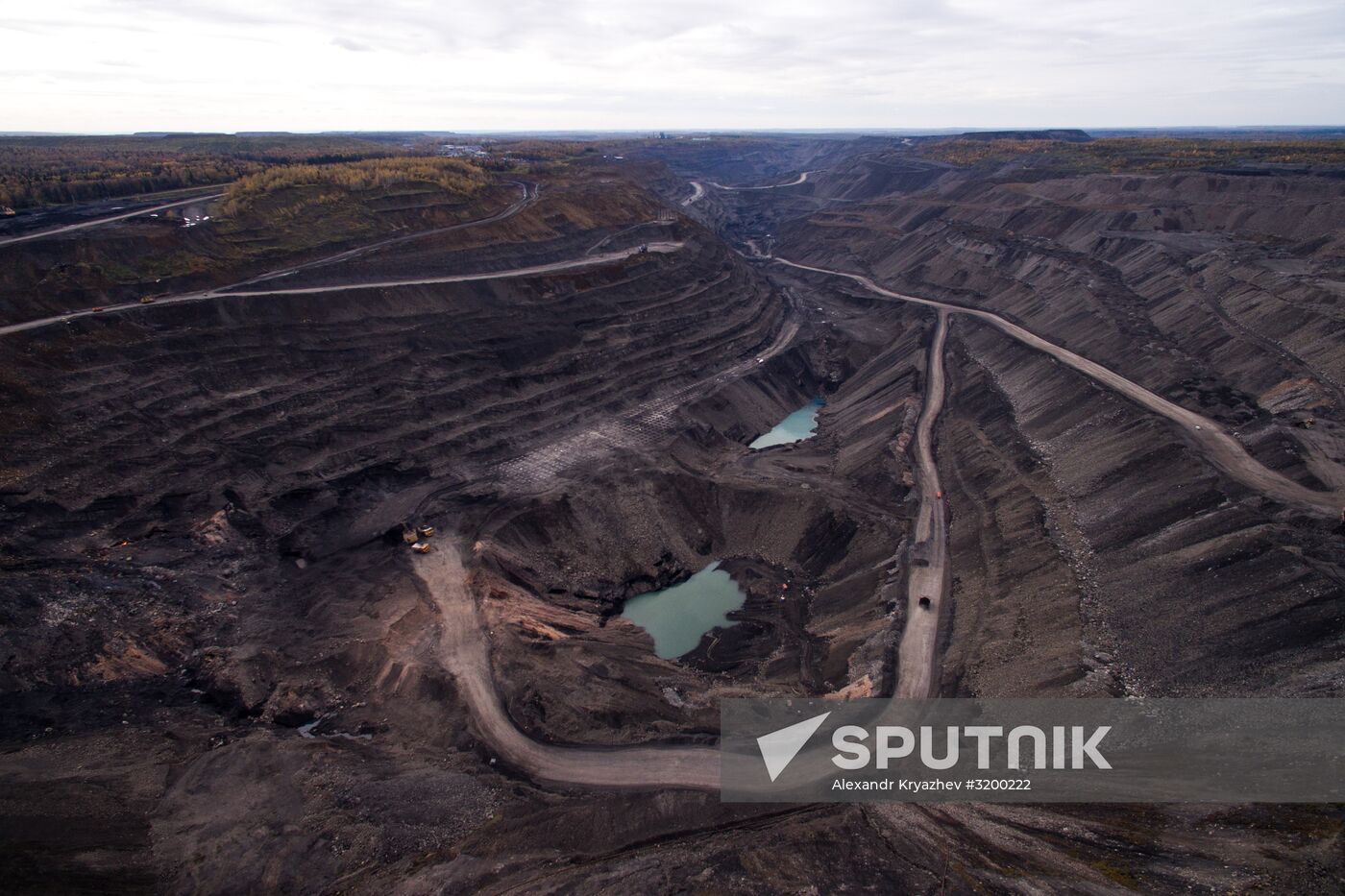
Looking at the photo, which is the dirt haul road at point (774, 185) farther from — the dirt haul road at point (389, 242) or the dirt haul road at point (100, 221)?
the dirt haul road at point (100, 221)

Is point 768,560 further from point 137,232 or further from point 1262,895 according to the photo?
point 137,232

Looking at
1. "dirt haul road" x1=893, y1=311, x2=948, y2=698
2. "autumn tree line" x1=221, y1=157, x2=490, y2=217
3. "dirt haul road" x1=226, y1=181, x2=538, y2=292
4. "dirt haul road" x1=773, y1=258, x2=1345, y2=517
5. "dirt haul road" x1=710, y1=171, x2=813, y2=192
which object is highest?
"dirt haul road" x1=710, y1=171, x2=813, y2=192

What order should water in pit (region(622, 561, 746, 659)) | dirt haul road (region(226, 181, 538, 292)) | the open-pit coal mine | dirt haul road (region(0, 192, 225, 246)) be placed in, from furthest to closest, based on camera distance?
dirt haul road (region(226, 181, 538, 292))
dirt haul road (region(0, 192, 225, 246))
water in pit (region(622, 561, 746, 659))
the open-pit coal mine

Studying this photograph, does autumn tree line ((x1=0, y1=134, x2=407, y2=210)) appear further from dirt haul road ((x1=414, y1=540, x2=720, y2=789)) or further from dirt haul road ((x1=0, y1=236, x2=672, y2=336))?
dirt haul road ((x1=414, y1=540, x2=720, y2=789))

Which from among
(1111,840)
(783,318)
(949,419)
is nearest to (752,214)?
(783,318)

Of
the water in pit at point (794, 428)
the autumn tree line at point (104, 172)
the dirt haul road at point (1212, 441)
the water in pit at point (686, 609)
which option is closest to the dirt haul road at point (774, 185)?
the autumn tree line at point (104, 172)

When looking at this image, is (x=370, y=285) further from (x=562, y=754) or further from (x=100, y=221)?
(x=562, y=754)

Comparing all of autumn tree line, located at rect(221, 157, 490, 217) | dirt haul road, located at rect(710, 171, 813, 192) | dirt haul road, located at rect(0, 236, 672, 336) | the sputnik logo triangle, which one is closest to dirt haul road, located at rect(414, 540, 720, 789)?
the sputnik logo triangle

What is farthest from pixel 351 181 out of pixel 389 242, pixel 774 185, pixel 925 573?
pixel 774 185
